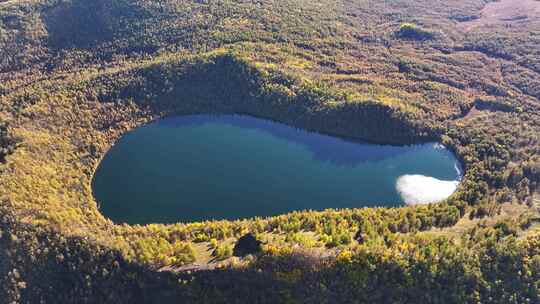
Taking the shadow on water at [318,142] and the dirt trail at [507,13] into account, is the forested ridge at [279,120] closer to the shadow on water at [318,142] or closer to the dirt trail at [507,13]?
the shadow on water at [318,142]

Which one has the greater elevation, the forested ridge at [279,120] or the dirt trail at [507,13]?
the dirt trail at [507,13]

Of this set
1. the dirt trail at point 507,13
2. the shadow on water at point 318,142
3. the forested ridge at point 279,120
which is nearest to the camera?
the forested ridge at point 279,120

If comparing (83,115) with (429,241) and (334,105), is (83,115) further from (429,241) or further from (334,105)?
(429,241)

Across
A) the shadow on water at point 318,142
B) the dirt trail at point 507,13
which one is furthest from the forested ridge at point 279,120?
the dirt trail at point 507,13

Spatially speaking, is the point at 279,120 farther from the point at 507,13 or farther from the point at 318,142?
the point at 507,13

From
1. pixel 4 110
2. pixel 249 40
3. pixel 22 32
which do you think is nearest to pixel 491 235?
pixel 249 40

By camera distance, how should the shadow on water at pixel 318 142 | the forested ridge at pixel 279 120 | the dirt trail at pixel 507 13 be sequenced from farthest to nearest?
the dirt trail at pixel 507 13 → the shadow on water at pixel 318 142 → the forested ridge at pixel 279 120

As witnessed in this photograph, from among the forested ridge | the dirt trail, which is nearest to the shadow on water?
the forested ridge

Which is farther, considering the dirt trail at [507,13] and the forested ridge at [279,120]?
the dirt trail at [507,13]
